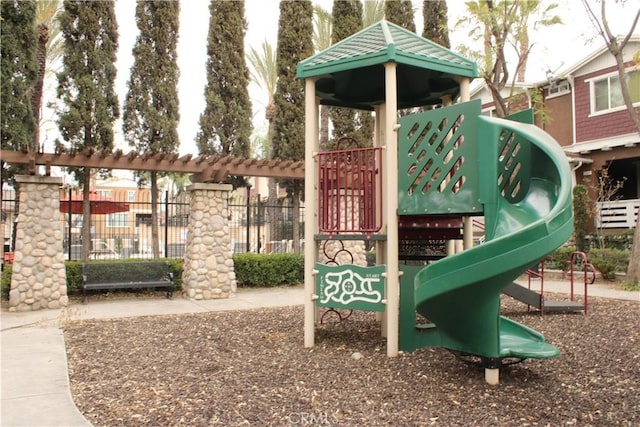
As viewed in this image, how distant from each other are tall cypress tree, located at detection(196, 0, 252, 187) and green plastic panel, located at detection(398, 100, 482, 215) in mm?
10781

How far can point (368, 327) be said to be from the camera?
6.67m

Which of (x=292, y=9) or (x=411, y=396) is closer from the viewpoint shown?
(x=411, y=396)

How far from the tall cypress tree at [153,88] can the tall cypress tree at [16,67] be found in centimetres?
231

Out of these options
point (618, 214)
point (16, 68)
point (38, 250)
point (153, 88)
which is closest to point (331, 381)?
point (38, 250)

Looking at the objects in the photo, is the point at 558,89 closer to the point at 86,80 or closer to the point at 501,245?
the point at 86,80

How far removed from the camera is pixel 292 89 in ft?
51.2

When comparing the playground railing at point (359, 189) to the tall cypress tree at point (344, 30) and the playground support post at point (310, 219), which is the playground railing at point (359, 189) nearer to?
the playground support post at point (310, 219)

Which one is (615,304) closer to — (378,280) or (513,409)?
(378,280)

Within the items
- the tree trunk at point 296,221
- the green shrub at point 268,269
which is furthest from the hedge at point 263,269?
the tree trunk at point 296,221

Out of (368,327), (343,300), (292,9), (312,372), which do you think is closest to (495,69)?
(292,9)

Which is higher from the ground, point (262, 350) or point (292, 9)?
point (292, 9)

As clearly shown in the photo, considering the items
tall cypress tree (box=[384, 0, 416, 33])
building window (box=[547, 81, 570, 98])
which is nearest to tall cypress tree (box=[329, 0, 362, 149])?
tall cypress tree (box=[384, 0, 416, 33])

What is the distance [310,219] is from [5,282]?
6.61 metres

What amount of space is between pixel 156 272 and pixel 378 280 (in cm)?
644
